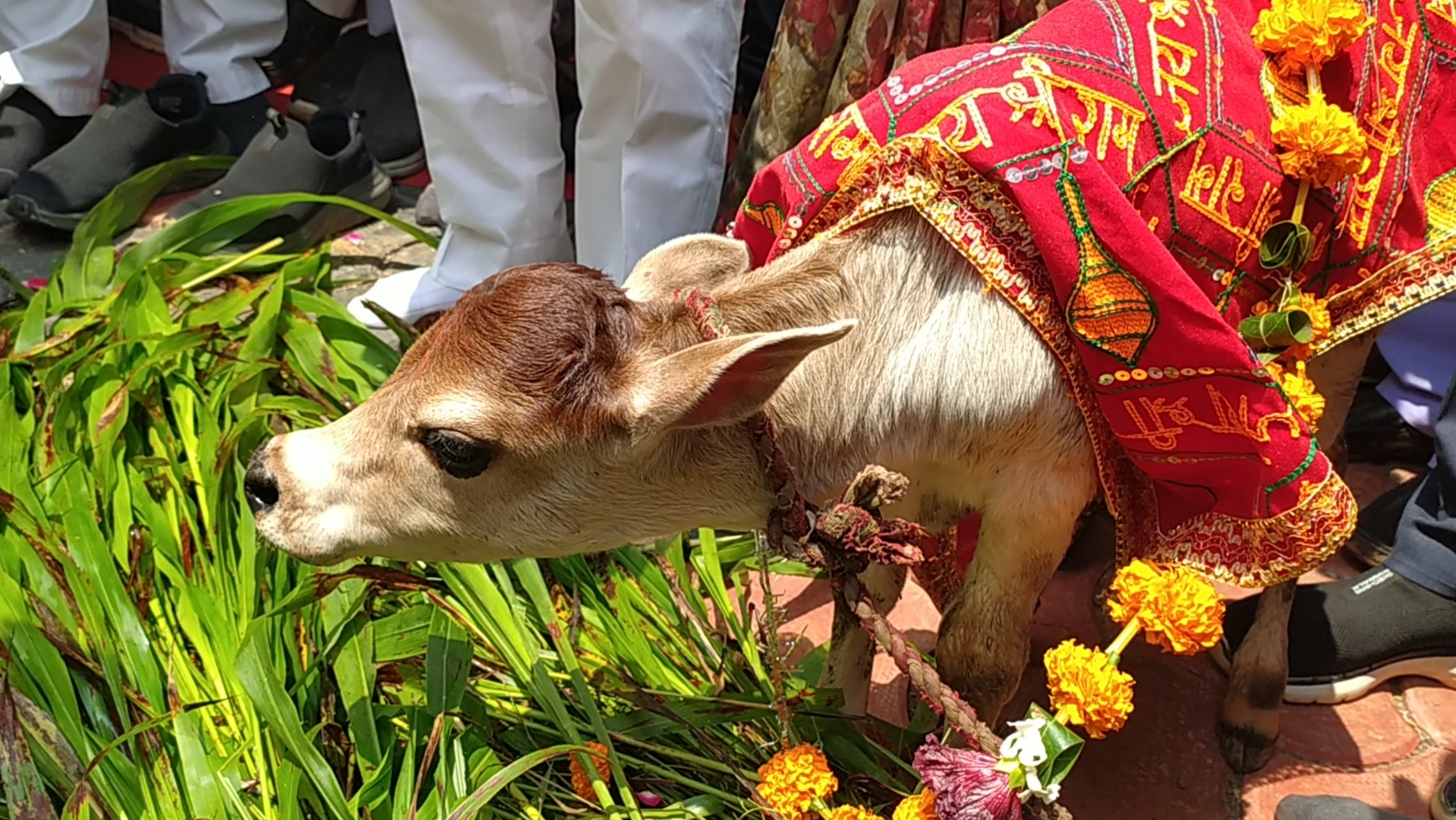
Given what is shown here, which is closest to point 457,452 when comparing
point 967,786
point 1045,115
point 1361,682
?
point 967,786

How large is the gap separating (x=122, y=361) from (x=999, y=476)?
2612mm

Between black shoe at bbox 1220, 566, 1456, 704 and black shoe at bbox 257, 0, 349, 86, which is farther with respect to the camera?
black shoe at bbox 257, 0, 349, 86

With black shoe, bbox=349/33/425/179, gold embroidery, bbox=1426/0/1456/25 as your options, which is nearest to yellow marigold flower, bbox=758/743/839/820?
gold embroidery, bbox=1426/0/1456/25

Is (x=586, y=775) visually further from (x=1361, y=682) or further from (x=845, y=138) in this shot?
(x=1361, y=682)

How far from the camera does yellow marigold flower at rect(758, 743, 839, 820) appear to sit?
7.38 ft

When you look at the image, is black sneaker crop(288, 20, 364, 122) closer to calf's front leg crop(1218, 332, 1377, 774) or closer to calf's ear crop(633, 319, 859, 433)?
calf's ear crop(633, 319, 859, 433)

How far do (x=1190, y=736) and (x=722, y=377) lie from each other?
73.0 inches

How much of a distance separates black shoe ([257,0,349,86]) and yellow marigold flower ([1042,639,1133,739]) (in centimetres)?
485

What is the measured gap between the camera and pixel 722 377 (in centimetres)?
175

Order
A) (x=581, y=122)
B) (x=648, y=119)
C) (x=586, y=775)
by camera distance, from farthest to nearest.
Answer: (x=581, y=122) → (x=648, y=119) → (x=586, y=775)

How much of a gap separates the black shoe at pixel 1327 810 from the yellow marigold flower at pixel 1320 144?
1.47m

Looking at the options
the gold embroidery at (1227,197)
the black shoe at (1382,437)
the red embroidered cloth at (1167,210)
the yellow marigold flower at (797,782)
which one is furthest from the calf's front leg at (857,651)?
the black shoe at (1382,437)

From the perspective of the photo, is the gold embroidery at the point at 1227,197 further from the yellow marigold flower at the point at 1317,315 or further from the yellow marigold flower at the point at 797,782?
the yellow marigold flower at the point at 797,782

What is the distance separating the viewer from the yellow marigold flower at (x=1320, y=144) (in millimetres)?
1996
